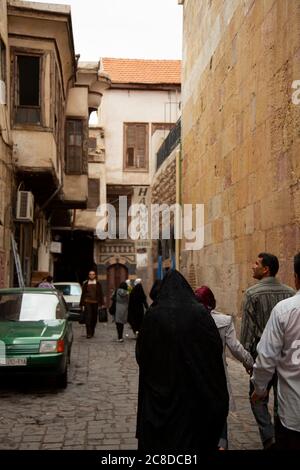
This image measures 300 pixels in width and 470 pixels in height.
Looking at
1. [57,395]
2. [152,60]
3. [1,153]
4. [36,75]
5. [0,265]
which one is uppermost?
[152,60]

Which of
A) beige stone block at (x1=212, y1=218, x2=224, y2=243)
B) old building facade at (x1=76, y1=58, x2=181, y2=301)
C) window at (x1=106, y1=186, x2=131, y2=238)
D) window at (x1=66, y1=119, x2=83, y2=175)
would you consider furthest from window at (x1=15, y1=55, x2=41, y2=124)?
window at (x1=106, y1=186, x2=131, y2=238)

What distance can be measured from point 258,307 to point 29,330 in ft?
14.8

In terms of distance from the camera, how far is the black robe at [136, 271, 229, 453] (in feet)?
12.8

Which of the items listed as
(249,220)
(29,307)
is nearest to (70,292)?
(29,307)

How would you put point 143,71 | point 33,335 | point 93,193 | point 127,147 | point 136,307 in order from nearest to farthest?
point 33,335 → point 136,307 → point 93,193 → point 127,147 → point 143,71

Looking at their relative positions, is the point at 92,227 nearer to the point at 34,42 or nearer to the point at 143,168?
the point at 143,168

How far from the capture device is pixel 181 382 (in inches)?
154

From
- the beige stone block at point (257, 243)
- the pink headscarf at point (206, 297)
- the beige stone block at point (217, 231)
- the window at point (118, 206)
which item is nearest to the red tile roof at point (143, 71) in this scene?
the window at point (118, 206)

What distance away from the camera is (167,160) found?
68.9 feet

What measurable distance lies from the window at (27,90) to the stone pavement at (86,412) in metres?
7.20

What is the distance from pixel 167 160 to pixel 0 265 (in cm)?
806

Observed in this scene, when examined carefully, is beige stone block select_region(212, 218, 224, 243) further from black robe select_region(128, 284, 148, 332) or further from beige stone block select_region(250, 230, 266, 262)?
black robe select_region(128, 284, 148, 332)

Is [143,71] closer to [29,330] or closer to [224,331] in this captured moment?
[29,330]
